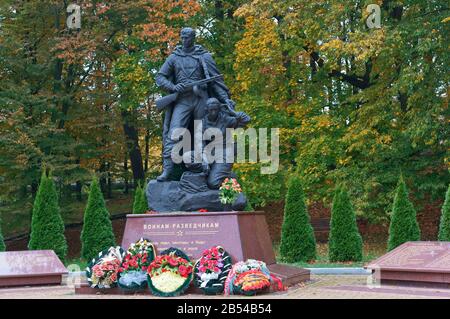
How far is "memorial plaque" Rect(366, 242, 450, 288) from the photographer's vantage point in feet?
35.7

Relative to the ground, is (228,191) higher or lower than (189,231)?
higher

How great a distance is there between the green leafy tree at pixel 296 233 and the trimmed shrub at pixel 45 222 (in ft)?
18.6

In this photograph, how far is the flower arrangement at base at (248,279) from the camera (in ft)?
34.2

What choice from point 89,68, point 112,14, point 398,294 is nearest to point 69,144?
point 89,68

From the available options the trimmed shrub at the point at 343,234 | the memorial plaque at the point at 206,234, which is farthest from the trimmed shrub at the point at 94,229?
the memorial plaque at the point at 206,234

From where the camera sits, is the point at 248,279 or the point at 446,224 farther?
the point at 446,224

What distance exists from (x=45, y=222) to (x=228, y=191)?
23.3ft

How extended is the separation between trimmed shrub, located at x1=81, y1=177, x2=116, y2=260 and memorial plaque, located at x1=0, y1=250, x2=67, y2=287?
4.38 m

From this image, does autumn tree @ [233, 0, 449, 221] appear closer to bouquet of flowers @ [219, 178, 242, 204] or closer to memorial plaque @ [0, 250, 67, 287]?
bouquet of flowers @ [219, 178, 242, 204]

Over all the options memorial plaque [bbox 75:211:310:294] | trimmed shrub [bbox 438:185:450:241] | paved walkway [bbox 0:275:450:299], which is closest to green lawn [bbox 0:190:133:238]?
paved walkway [bbox 0:275:450:299]

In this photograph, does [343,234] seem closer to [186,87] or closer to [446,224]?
[446,224]

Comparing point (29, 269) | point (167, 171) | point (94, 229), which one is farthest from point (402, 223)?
point (29, 269)

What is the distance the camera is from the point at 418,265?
11180 millimetres

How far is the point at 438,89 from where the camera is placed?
19.5 metres
